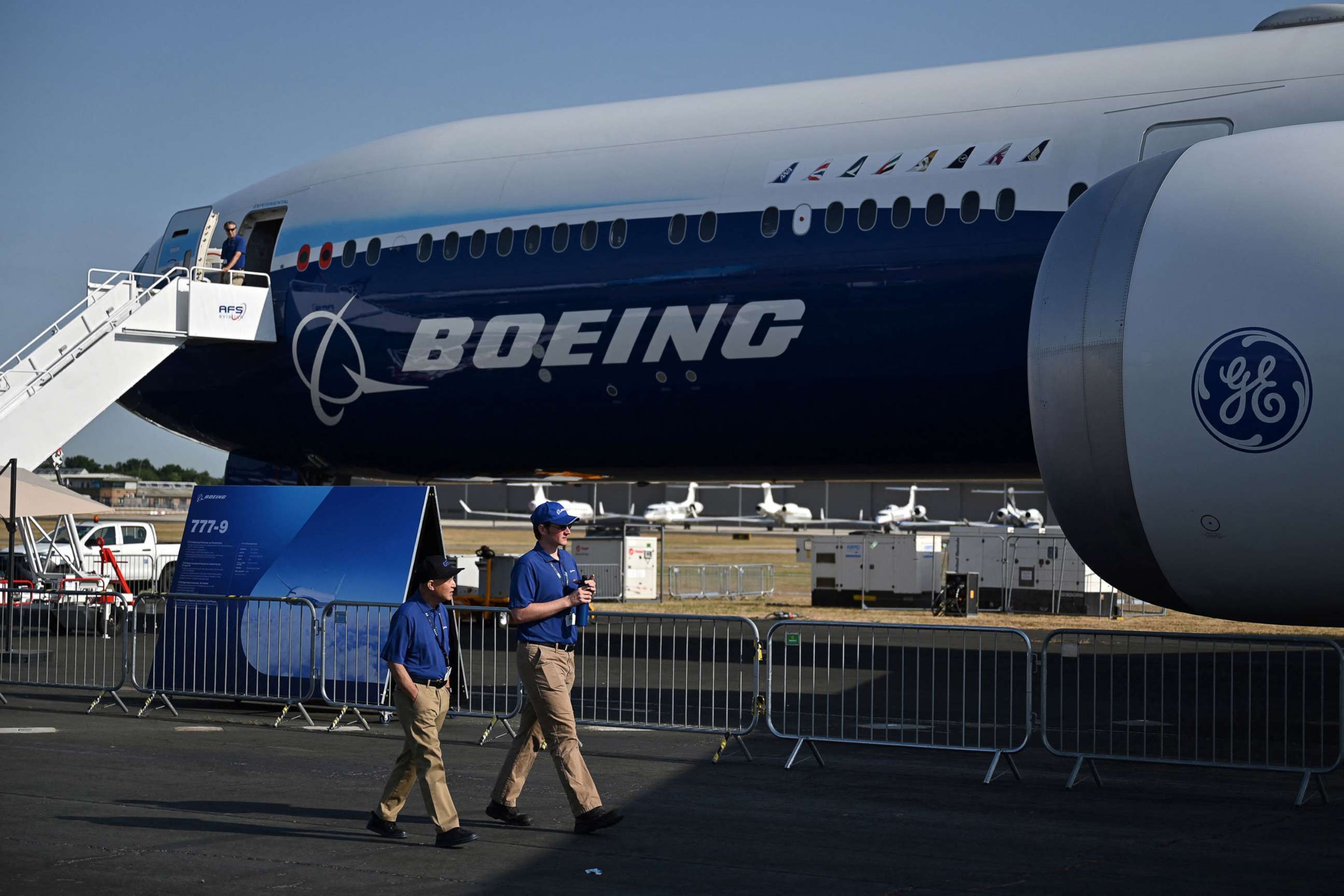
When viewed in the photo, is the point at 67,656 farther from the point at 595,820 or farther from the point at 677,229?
the point at 595,820

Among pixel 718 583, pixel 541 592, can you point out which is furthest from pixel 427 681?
pixel 718 583

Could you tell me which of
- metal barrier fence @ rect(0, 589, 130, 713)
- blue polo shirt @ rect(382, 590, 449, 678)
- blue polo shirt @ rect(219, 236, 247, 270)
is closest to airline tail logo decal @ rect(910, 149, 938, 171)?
blue polo shirt @ rect(382, 590, 449, 678)

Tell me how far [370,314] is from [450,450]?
211cm

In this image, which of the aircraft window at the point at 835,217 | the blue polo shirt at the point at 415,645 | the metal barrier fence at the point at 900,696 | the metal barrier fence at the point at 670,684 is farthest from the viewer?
the aircraft window at the point at 835,217

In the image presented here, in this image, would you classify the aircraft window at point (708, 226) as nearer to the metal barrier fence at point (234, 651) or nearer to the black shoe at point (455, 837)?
the metal barrier fence at point (234, 651)

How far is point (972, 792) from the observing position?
1073 cm

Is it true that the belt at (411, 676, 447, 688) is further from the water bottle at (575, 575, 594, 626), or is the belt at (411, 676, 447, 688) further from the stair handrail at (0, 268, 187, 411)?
the stair handrail at (0, 268, 187, 411)

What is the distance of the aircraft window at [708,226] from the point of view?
1709cm

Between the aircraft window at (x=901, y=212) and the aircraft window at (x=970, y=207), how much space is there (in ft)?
2.03

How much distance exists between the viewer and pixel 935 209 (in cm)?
1577

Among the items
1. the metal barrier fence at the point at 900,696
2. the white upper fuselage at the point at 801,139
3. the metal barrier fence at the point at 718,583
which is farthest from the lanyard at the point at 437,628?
the metal barrier fence at the point at 718,583

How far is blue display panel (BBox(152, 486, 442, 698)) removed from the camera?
578 inches

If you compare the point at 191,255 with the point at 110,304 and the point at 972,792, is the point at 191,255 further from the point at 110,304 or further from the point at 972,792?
the point at 972,792

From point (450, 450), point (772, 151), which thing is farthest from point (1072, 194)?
point (450, 450)
